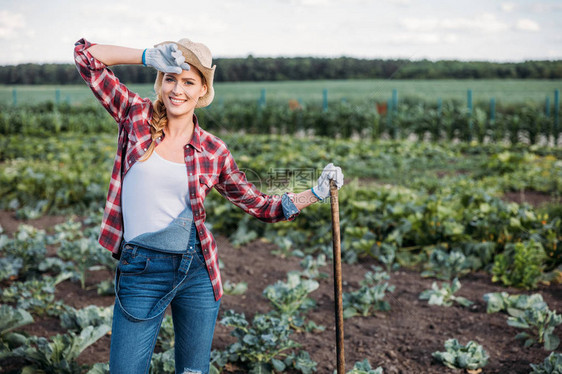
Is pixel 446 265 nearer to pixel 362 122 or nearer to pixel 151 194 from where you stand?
pixel 151 194

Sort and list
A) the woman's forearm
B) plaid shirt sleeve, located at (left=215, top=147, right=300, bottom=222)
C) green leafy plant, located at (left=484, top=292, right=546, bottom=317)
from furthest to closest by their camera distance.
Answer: green leafy plant, located at (left=484, top=292, right=546, bottom=317) → plaid shirt sleeve, located at (left=215, top=147, right=300, bottom=222) → the woman's forearm

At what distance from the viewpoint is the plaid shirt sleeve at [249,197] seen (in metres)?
1.94

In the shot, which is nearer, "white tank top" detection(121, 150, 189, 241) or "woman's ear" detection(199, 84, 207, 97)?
"white tank top" detection(121, 150, 189, 241)

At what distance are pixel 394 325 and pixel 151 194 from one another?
1914 millimetres

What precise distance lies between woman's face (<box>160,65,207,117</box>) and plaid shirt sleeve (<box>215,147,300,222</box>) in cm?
25

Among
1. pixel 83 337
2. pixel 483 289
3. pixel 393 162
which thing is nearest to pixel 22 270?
pixel 83 337

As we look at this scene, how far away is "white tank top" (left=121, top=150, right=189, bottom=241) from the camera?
173 centimetres

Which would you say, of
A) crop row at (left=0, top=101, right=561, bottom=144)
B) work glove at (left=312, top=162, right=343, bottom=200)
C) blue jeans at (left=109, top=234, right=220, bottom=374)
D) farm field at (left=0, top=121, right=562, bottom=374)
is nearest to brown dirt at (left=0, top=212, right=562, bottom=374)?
farm field at (left=0, top=121, right=562, bottom=374)

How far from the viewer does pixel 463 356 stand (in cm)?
250

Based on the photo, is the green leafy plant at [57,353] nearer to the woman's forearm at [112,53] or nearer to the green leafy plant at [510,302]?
the woman's forearm at [112,53]

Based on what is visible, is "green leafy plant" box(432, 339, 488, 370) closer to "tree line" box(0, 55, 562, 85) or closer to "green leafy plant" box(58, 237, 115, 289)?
"green leafy plant" box(58, 237, 115, 289)

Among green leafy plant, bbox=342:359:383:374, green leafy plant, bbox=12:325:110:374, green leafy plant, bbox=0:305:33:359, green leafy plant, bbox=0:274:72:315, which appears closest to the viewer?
green leafy plant, bbox=342:359:383:374

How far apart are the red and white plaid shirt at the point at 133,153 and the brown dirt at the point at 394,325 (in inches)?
44.2

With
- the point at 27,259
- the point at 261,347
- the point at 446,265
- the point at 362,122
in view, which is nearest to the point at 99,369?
the point at 261,347
